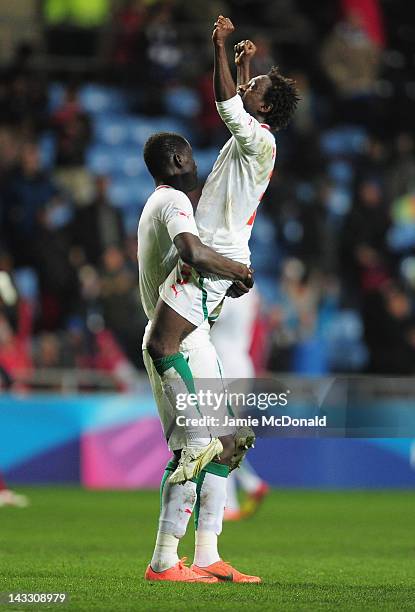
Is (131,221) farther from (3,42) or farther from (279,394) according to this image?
(279,394)

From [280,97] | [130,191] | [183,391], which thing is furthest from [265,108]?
[130,191]

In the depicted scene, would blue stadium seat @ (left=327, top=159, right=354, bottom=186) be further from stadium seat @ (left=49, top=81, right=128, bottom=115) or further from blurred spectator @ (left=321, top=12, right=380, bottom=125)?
stadium seat @ (left=49, top=81, right=128, bottom=115)

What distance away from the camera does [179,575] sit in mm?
6672

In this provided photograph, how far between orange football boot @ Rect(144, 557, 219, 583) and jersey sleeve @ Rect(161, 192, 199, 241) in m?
1.65

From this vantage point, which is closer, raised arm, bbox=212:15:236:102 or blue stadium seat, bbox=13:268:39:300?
raised arm, bbox=212:15:236:102

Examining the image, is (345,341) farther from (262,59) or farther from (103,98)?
(103,98)

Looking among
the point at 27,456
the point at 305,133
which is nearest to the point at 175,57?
the point at 305,133

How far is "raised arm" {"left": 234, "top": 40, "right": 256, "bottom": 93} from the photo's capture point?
6711mm

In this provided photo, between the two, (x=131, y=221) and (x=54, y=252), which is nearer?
(x=54, y=252)

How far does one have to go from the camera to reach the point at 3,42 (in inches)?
760

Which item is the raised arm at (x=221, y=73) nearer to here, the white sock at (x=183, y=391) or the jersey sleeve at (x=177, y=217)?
the jersey sleeve at (x=177, y=217)

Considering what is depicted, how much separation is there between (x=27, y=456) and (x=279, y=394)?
734 cm

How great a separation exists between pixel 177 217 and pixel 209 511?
151 centimetres

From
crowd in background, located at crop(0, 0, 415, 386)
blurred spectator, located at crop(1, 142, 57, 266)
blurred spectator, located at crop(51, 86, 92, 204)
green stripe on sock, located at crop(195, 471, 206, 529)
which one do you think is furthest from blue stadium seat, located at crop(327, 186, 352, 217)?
green stripe on sock, located at crop(195, 471, 206, 529)
